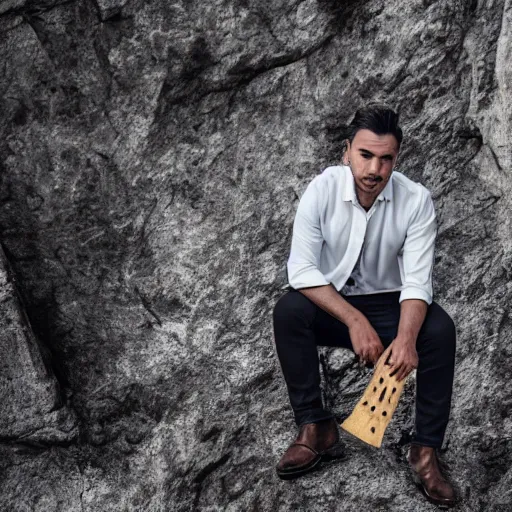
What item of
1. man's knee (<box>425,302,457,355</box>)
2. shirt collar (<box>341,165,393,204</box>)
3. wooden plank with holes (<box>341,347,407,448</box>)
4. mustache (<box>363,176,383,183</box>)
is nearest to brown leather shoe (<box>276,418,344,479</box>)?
wooden plank with holes (<box>341,347,407,448</box>)

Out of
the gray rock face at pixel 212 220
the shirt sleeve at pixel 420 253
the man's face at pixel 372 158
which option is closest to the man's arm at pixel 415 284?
the shirt sleeve at pixel 420 253

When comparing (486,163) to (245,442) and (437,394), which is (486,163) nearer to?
(437,394)

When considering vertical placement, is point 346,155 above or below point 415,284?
above

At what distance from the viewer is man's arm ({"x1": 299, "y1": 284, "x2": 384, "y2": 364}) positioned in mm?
6148

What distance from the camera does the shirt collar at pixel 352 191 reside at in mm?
6309

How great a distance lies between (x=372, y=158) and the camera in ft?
20.2

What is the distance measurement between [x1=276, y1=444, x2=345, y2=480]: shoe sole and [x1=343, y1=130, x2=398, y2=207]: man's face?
4.78 feet

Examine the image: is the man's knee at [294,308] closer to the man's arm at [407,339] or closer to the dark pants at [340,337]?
the dark pants at [340,337]

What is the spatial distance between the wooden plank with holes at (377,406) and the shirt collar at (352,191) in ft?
2.74

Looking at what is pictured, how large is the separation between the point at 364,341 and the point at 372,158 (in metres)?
0.97

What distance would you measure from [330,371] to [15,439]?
188 cm

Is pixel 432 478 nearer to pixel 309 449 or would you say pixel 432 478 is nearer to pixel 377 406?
pixel 377 406

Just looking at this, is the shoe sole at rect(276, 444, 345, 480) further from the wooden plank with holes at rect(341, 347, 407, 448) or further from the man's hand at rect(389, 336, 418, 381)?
the man's hand at rect(389, 336, 418, 381)

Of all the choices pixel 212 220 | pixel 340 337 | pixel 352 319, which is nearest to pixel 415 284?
pixel 352 319
